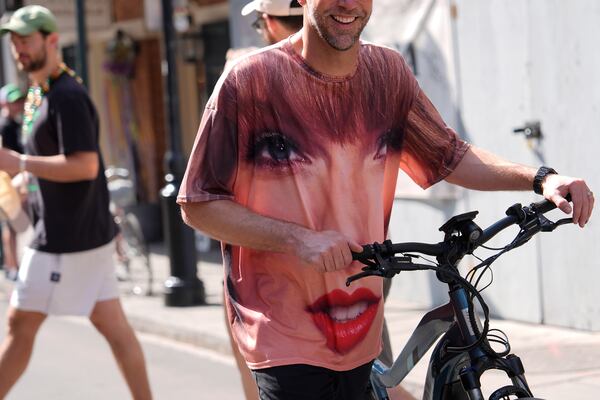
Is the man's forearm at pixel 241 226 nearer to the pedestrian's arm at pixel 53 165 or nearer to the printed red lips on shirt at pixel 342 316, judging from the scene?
the printed red lips on shirt at pixel 342 316

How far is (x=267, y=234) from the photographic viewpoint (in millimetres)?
3217

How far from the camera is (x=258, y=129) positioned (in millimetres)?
3385

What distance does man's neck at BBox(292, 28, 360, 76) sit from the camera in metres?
3.39

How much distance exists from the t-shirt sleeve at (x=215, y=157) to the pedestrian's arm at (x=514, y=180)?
707 mm

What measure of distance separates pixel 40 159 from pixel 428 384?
289 centimetres

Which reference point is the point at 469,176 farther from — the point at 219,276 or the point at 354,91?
the point at 219,276

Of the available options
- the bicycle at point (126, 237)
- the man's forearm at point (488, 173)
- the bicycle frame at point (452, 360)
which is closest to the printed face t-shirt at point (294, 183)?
the bicycle frame at point (452, 360)

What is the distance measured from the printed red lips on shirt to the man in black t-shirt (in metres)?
2.64

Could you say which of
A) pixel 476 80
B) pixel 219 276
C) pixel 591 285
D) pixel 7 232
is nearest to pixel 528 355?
pixel 591 285

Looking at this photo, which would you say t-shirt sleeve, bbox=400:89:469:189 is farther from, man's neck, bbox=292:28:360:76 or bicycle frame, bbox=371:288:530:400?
bicycle frame, bbox=371:288:530:400

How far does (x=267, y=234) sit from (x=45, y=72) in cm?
310

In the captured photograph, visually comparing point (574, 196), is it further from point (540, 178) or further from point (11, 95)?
point (11, 95)

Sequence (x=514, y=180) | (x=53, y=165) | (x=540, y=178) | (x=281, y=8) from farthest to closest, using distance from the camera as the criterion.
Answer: (x=53, y=165), (x=281, y=8), (x=514, y=180), (x=540, y=178)

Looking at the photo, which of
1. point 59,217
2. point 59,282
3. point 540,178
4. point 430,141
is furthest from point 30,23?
point 540,178
